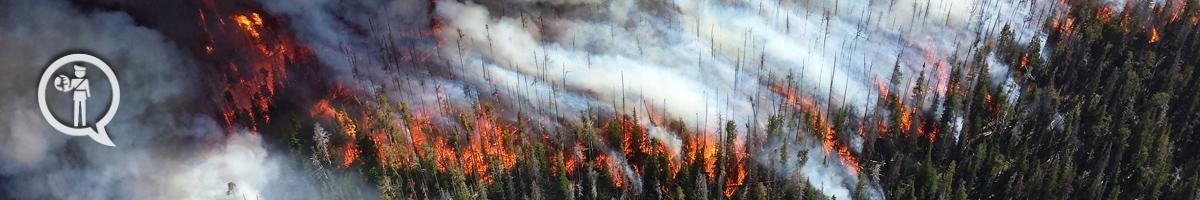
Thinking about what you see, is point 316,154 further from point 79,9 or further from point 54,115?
point 79,9

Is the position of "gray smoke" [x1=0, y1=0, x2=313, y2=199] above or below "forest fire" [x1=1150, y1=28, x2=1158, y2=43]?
below

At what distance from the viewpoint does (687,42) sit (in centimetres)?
13900

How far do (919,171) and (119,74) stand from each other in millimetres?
101742

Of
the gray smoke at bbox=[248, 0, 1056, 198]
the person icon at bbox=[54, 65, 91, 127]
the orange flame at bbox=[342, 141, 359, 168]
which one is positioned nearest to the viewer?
the person icon at bbox=[54, 65, 91, 127]

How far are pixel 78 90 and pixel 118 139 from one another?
88.3 feet

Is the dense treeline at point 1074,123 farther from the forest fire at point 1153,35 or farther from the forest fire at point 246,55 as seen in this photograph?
the forest fire at point 246,55

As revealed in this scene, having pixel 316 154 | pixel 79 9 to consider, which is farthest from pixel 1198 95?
pixel 79 9

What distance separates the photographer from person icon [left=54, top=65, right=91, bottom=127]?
3159 inches

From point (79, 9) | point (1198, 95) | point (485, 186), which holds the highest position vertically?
point (79, 9)

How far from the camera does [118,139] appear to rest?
10450cm

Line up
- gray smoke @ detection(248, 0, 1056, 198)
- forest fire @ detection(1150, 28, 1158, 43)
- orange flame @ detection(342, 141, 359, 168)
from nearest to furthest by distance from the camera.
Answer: orange flame @ detection(342, 141, 359, 168) < gray smoke @ detection(248, 0, 1056, 198) < forest fire @ detection(1150, 28, 1158, 43)

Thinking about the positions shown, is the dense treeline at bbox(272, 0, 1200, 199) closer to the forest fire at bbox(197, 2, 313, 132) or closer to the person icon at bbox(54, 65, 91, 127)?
the forest fire at bbox(197, 2, 313, 132)

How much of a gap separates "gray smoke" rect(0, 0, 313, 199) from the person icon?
1420cm

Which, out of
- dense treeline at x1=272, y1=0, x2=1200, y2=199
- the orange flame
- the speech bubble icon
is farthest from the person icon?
the orange flame
